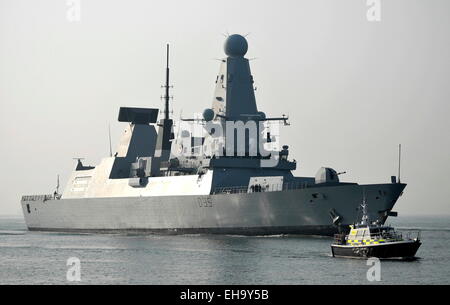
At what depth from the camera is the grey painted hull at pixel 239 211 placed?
1731 inches

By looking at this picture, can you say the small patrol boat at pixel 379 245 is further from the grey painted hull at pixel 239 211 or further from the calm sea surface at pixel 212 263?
the grey painted hull at pixel 239 211

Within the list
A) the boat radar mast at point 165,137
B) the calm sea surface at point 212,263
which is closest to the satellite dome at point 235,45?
the boat radar mast at point 165,137

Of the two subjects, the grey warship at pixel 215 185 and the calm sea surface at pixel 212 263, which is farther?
the grey warship at pixel 215 185

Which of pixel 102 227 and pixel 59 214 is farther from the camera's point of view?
pixel 59 214

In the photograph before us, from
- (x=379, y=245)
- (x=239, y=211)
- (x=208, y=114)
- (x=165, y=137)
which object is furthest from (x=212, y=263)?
(x=165, y=137)

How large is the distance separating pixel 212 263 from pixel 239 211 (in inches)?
502

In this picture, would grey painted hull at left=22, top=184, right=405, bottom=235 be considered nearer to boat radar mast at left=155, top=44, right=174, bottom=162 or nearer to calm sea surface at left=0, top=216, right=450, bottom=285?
calm sea surface at left=0, top=216, right=450, bottom=285

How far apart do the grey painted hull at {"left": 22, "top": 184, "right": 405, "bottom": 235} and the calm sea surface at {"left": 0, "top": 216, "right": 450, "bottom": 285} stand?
0.96m

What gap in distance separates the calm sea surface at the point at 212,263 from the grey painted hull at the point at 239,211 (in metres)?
0.96

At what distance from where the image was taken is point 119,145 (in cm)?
6356

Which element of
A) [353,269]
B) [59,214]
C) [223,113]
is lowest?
[59,214]

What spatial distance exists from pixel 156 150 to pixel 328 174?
1837cm
